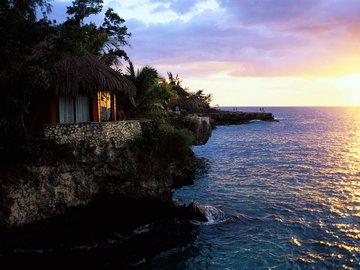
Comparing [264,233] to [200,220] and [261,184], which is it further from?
[261,184]

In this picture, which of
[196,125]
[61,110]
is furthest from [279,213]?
[196,125]

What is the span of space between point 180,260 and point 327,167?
80.0 feet

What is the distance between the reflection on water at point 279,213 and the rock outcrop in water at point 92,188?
3.23 metres

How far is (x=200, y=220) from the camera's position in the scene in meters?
18.2

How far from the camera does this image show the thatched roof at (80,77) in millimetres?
15680

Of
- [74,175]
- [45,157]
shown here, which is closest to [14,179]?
[45,157]

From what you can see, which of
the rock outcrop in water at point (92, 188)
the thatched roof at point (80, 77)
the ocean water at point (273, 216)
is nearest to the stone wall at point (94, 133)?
the rock outcrop in water at point (92, 188)

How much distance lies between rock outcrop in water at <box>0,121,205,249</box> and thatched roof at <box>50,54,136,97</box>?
289 cm

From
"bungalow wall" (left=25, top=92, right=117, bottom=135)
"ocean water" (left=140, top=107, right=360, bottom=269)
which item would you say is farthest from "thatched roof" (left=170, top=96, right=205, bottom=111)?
"bungalow wall" (left=25, top=92, right=117, bottom=135)

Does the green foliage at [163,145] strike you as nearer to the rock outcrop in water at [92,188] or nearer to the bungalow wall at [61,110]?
the rock outcrop in water at [92,188]

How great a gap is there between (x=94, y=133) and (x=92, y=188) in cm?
279

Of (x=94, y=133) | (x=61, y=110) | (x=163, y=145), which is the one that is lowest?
(x=163, y=145)

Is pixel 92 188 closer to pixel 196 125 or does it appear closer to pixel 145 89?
pixel 145 89

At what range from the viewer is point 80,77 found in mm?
16250
